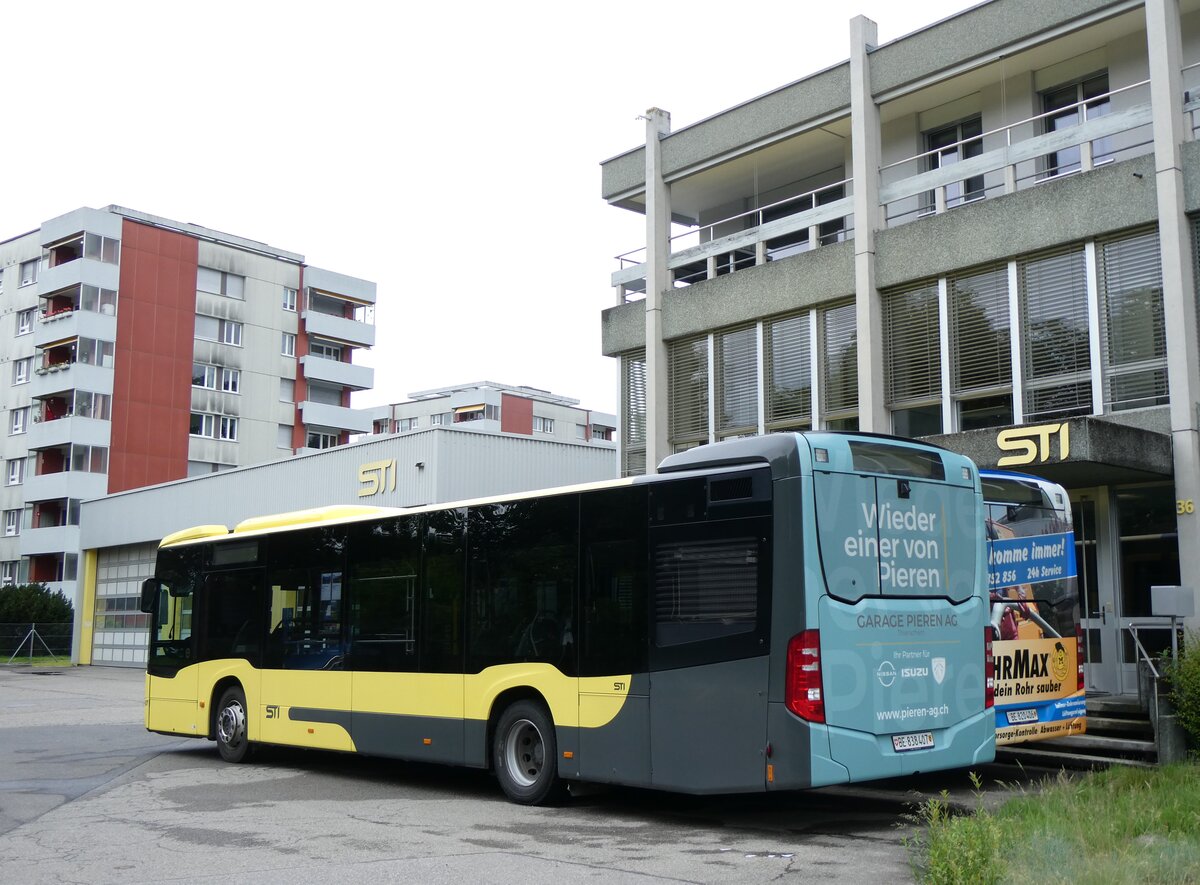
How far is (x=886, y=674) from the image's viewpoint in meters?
9.63

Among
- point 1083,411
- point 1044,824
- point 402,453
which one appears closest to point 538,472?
point 402,453

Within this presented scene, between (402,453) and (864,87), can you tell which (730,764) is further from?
(402,453)

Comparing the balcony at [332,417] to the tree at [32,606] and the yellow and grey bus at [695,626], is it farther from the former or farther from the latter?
the yellow and grey bus at [695,626]

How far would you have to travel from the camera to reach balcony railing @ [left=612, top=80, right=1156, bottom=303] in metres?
18.0

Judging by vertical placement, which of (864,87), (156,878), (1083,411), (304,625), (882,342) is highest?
(864,87)

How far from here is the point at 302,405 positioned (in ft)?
222

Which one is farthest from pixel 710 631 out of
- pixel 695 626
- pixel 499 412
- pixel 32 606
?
pixel 499 412

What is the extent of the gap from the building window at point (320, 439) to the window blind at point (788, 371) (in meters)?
50.4

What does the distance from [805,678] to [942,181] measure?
12831 millimetres

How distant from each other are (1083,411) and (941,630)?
8286 millimetres

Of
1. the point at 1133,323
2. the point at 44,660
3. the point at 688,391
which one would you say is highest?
the point at 688,391

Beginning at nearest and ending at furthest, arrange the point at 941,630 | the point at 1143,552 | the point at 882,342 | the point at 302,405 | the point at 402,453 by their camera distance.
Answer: the point at 941,630
the point at 1143,552
the point at 882,342
the point at 402,453
the point at 302,405

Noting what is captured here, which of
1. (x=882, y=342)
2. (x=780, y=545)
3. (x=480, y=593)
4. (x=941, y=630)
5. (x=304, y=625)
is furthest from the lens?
(x=882, y=342)

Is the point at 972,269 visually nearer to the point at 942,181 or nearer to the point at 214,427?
the point at 942,181
